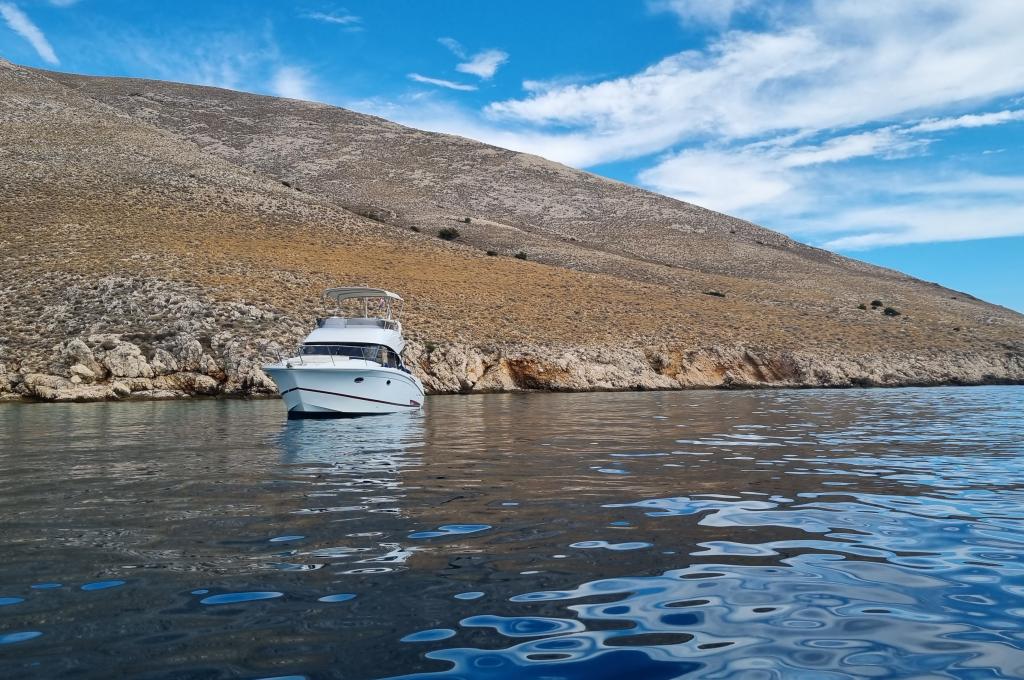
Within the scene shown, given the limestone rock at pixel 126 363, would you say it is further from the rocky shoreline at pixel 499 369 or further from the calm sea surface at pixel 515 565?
the calm sea surface at pixel 515 565

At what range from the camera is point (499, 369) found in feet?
159

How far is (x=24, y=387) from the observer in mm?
37219

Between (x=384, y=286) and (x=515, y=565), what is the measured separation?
54.0 meters

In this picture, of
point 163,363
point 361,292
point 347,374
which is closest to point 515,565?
point 347,374

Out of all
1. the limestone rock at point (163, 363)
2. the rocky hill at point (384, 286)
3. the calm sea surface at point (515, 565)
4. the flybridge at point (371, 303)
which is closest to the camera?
the calm sea surface at point (515, 565)

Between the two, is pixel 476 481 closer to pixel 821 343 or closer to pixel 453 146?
pixel 821 343

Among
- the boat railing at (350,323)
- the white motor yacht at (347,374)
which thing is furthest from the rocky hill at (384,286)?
the white motor yacht at (347,374)

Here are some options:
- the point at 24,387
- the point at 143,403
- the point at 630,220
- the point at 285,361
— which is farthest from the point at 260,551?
the point at 630,220

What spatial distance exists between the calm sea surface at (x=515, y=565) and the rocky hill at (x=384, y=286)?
31.0 metres

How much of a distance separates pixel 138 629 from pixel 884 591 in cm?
556

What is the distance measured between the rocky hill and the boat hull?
1598 centimetres

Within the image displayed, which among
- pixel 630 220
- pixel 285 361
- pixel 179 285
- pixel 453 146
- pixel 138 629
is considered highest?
pixel 453 146

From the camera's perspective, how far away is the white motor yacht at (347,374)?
25688 millimetres

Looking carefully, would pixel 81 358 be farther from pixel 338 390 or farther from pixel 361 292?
pixel 338 390
